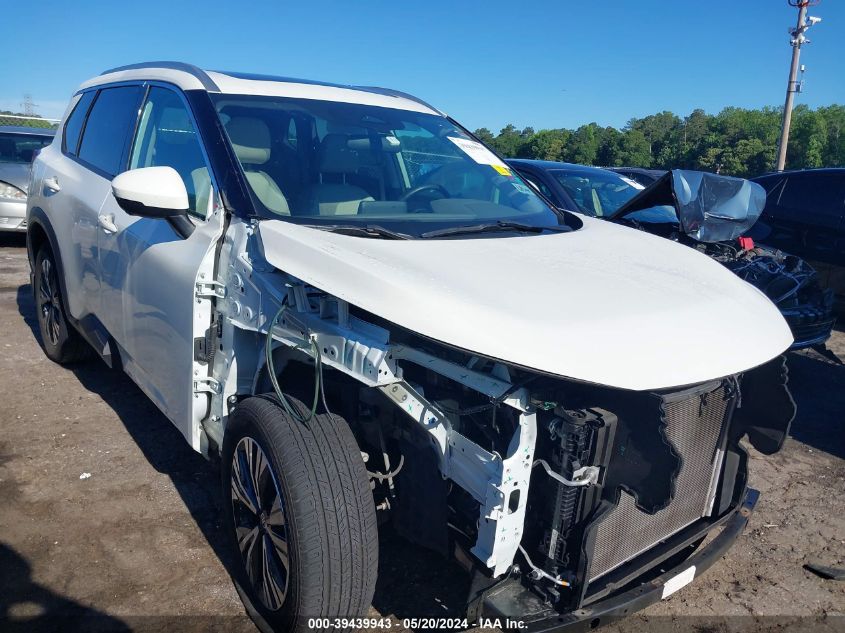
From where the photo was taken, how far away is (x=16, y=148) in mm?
10227

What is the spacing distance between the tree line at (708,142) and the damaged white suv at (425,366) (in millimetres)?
28219

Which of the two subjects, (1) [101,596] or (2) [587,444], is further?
(1) [101,596]

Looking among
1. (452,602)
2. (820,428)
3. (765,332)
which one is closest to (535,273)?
(765,332)

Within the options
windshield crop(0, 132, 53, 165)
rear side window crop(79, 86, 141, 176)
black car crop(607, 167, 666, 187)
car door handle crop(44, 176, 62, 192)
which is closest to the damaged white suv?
rear side window crop(79, 86, 141, 176)

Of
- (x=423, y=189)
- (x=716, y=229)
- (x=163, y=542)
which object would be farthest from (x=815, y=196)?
(x=163, y=542)

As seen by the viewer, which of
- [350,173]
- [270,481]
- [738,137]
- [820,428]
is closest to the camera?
[270,481]

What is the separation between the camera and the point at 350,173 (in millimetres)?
3008

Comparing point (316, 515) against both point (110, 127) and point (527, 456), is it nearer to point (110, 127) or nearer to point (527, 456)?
point (527, 456)

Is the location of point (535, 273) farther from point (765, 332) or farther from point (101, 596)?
point (101, 596)

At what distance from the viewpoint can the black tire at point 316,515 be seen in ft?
6.88

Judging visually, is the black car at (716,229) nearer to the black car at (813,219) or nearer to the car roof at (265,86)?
the black car at (813,219)

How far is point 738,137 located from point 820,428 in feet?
120

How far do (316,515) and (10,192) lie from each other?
30.1 feet

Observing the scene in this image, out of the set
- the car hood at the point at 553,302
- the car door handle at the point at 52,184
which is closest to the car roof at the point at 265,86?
the car door handle at the point at 52,184
